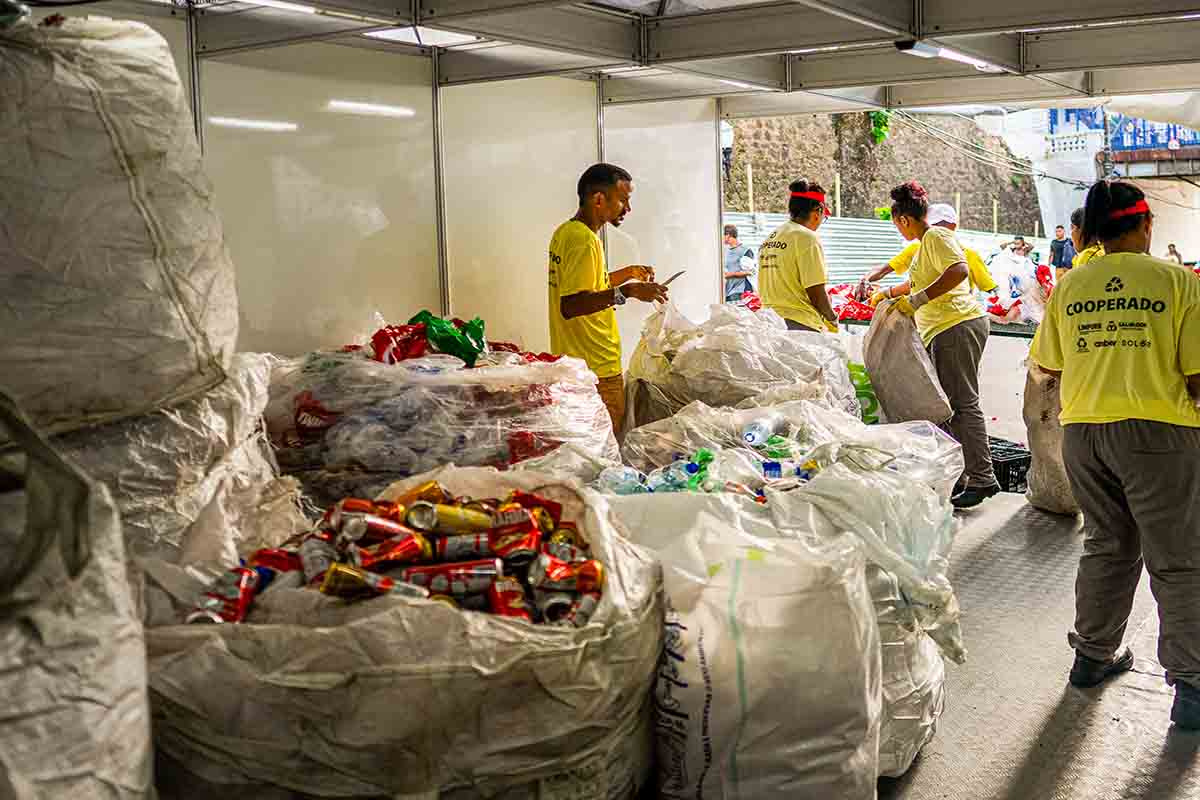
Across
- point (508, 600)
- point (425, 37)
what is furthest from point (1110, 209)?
point (425, 37)

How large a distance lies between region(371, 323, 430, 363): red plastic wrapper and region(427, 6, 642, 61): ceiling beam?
106 centimetres

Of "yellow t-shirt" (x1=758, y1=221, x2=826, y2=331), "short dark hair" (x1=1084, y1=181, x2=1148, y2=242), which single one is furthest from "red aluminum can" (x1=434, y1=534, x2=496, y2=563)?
"yellow t-shirt" (x1=758, y1=221, x2=826, y2=331)

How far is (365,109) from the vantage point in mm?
4871

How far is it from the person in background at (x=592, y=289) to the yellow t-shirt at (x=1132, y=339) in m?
1.90

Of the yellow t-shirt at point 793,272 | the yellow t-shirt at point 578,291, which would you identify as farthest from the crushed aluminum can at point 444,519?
the yellow t-shirt at point 793,272

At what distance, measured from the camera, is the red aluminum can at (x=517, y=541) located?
222 cm

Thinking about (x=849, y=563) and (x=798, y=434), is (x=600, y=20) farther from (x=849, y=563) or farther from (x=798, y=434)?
(x=849, y=563)

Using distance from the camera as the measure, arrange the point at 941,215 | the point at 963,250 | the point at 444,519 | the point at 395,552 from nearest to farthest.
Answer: the point at 395,552 < the point at 444,519 < the point at 963,250 < the point at 941,215

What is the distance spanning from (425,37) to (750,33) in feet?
4.60

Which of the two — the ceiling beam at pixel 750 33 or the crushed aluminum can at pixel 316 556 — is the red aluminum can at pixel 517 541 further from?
the ceiling beam at pixel 750 33

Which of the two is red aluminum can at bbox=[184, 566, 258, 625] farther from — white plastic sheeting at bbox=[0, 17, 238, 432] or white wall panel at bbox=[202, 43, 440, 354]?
white wall panel at bbox=[202, 43, 440, 354]

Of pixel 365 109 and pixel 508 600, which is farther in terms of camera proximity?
pixel 365 109

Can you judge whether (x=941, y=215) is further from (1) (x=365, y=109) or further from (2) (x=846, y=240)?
(2) (x=846, y=240)

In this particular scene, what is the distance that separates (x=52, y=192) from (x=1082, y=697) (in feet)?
10.1
